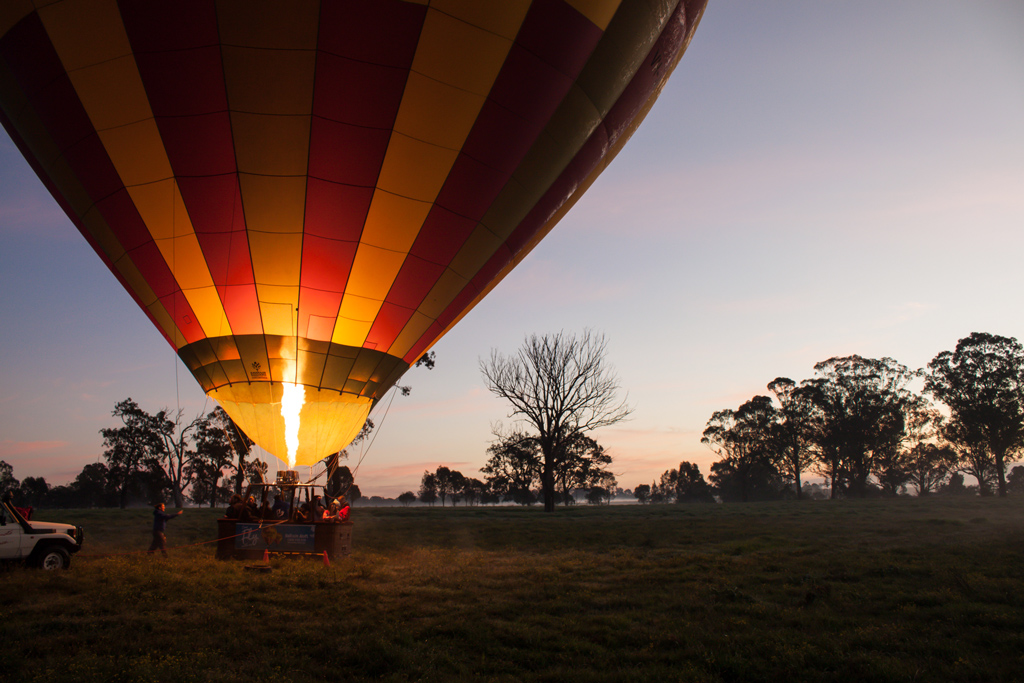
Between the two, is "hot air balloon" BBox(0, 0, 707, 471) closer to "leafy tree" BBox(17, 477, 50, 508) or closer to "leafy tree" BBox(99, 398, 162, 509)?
"leafy tree" BBox(99, 398, 162, 509)

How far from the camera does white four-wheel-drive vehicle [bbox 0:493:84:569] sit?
8617 millimetres

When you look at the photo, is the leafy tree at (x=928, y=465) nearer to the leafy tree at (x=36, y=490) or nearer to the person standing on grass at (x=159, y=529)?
the person standing on grass at (x=159, y=529)

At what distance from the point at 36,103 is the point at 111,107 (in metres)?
1.06

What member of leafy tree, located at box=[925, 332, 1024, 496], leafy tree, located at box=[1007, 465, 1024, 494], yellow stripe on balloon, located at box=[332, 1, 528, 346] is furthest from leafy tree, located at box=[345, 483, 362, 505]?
leafy tree, located at box=[1007, 465, 1024, 494]

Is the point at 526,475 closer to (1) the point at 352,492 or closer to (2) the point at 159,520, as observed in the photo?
(1) the point at 352,492

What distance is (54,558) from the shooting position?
895 cm

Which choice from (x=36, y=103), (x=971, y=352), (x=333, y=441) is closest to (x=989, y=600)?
(x=333, y=441)

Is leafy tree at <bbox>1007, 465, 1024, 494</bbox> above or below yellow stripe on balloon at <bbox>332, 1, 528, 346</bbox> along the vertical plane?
below

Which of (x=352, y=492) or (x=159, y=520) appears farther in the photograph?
(x=352, y=492)

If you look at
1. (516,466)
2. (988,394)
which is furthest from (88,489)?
(988,394)

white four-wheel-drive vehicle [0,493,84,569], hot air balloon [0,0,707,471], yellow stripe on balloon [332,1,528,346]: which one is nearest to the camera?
hot air balloon [0,0,707,471]

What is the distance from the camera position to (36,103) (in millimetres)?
6887

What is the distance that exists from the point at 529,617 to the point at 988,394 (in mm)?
53141

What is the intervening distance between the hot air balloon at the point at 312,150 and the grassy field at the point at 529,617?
9.51 ft
